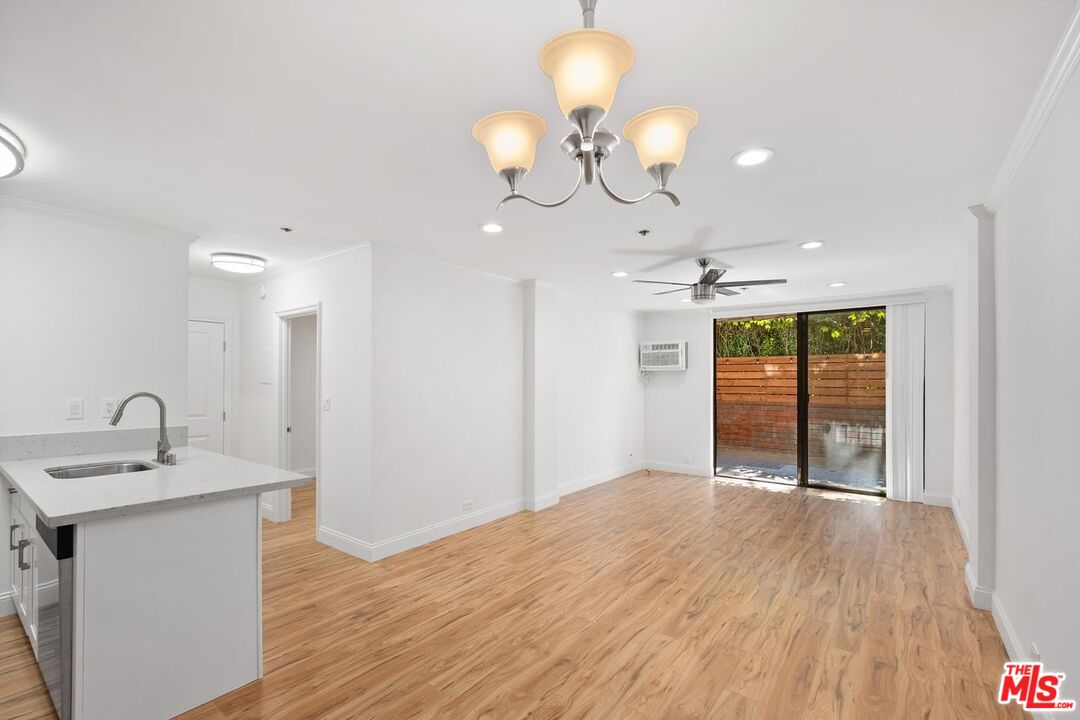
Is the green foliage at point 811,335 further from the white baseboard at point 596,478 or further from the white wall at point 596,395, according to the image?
the white baseboard at point 596,478

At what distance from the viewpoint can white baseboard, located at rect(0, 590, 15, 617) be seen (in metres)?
2.78

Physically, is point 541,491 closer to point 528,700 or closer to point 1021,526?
point 528,700

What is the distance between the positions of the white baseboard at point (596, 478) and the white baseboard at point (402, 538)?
4.45ft

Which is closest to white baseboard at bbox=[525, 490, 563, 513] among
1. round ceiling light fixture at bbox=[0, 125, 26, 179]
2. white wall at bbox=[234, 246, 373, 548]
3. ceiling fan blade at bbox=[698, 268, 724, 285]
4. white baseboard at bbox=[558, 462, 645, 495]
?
white baseboard at bbox=[558, 462, 645, 495]

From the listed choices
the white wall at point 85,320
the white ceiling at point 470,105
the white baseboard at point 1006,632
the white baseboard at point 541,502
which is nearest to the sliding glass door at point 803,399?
the white baseboard at point 541,502

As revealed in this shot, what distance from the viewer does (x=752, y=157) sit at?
A: 223cm

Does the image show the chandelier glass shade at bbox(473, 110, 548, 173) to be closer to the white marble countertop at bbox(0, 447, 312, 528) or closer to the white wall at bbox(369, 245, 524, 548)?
the white marble countertop at bbox(0, 447, 312, 528)

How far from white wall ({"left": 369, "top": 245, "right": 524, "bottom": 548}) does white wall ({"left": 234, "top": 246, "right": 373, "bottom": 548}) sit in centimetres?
12

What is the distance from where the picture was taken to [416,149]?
7.13 ft

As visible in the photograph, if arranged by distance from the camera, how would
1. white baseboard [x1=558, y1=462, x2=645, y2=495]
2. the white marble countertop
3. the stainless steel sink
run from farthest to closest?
white baseboard [x1=558, y1=462, x2=645, y2=495], the stainless steel sink, the white marble countertop

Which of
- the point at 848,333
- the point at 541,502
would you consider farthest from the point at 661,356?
the point at 541,502

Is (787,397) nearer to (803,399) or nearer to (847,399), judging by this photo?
(803,399)

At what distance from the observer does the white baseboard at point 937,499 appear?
5398 millimetres

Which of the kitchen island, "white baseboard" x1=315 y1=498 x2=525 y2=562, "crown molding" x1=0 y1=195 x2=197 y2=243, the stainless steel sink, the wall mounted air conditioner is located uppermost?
"crown molding" x1=0 y1=195 x2=197 y2=243
